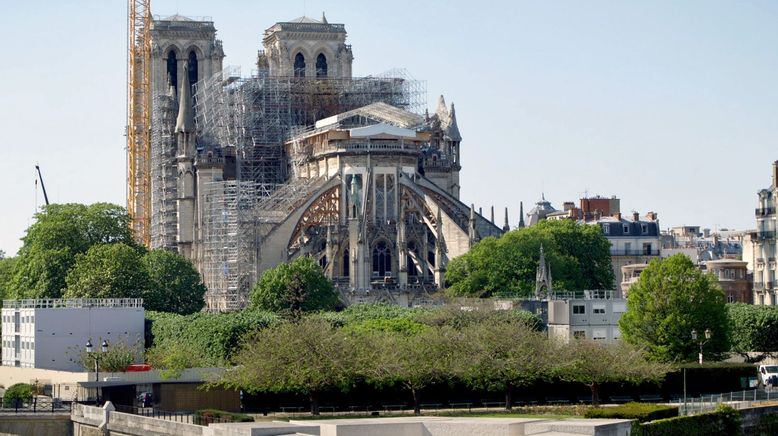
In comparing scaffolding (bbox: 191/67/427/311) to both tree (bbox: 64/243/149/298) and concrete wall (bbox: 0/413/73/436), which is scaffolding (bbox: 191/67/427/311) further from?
concrete wall (bbox: 0/413/73/436)

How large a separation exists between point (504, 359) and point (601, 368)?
166 inches

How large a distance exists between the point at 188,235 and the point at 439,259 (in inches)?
894

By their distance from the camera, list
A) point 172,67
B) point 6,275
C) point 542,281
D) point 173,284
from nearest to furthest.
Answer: point 542,281 → point 173,284 → point 6,275 → point 172,67

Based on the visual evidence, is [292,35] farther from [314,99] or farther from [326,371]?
[326,371]

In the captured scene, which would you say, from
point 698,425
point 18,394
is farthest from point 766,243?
point 18,394

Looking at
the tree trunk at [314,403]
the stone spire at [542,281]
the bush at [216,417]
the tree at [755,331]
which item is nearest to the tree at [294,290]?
the stone spire at [542,281]

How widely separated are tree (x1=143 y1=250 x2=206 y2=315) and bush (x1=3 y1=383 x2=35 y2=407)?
120 ft

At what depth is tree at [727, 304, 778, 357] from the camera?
10350 centimetres

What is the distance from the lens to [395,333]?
3814 inches

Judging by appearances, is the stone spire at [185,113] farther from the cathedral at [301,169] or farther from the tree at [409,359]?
the tree at [409,359]

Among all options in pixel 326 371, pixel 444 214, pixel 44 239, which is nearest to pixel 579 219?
pixel 444 214

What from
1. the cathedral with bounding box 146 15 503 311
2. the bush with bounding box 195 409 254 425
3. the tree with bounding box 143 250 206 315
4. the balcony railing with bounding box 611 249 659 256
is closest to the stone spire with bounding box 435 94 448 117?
the cathedral with bounding box 146 15 503 311

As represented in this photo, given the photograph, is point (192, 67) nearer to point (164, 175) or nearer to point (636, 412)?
point (164, 175)

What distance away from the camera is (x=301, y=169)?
146 metres
